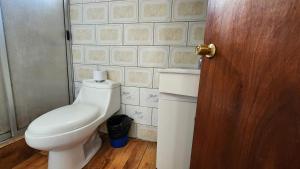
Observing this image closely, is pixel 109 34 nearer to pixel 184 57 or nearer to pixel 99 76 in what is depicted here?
pixel 99 76

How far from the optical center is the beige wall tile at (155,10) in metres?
1.36

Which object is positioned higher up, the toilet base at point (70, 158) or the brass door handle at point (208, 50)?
the brass door handle at point (208, 50)

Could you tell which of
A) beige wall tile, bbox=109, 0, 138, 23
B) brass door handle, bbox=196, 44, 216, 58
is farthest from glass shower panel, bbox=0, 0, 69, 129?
brass door handle, bbox=196, 44, 216, 58

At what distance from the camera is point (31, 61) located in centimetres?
137

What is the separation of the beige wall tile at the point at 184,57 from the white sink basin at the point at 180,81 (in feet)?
1.45

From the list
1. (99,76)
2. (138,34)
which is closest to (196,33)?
(138,34)

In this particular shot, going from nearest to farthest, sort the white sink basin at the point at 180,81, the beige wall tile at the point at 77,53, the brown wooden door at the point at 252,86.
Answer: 1. the brown wooden door at the point at 252,86
2. the white sink basin at the point at 180,81
3. the beige wall tile at the point at 77,53

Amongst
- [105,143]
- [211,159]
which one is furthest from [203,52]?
[105,143]

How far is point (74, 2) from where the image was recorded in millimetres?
1592

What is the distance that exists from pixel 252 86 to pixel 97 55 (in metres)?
1.47

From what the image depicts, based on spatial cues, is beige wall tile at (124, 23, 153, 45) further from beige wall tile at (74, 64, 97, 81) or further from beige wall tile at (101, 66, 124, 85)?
beige wall tile at (74, 64, 97, 81)

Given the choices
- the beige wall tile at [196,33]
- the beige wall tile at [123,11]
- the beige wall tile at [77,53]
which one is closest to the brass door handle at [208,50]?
the beige wall tile at [196,33]

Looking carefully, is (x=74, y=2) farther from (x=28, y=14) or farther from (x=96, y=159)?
(x=96, y=159)

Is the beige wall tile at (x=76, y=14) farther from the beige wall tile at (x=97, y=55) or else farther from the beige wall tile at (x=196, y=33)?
the beige wall tile at (x=196, y=33)
